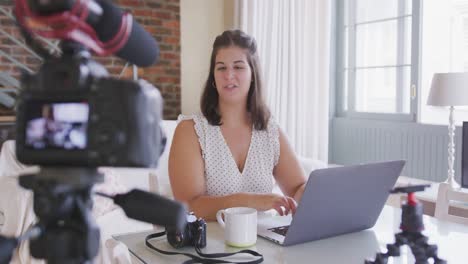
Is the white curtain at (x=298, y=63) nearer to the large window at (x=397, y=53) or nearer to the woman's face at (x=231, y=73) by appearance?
the large window at (x=397, y=53)

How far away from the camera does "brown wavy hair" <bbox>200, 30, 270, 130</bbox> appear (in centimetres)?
180

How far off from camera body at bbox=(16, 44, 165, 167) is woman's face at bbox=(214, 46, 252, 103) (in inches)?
49.2

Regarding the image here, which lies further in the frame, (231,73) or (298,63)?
(298,63)

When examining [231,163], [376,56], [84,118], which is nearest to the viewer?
[84,118]

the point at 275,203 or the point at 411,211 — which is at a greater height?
the point at 411,211

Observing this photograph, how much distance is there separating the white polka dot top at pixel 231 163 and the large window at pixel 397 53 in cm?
214

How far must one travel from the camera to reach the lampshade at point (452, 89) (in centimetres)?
269

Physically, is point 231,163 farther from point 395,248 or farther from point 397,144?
point 397,144

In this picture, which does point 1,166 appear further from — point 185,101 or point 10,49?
point 185,101

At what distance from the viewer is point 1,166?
280cm

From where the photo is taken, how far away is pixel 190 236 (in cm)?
112

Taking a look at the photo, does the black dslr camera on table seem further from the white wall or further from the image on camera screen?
the white wall

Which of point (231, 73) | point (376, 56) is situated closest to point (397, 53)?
point (376, 56)

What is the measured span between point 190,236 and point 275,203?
1.11 ft
